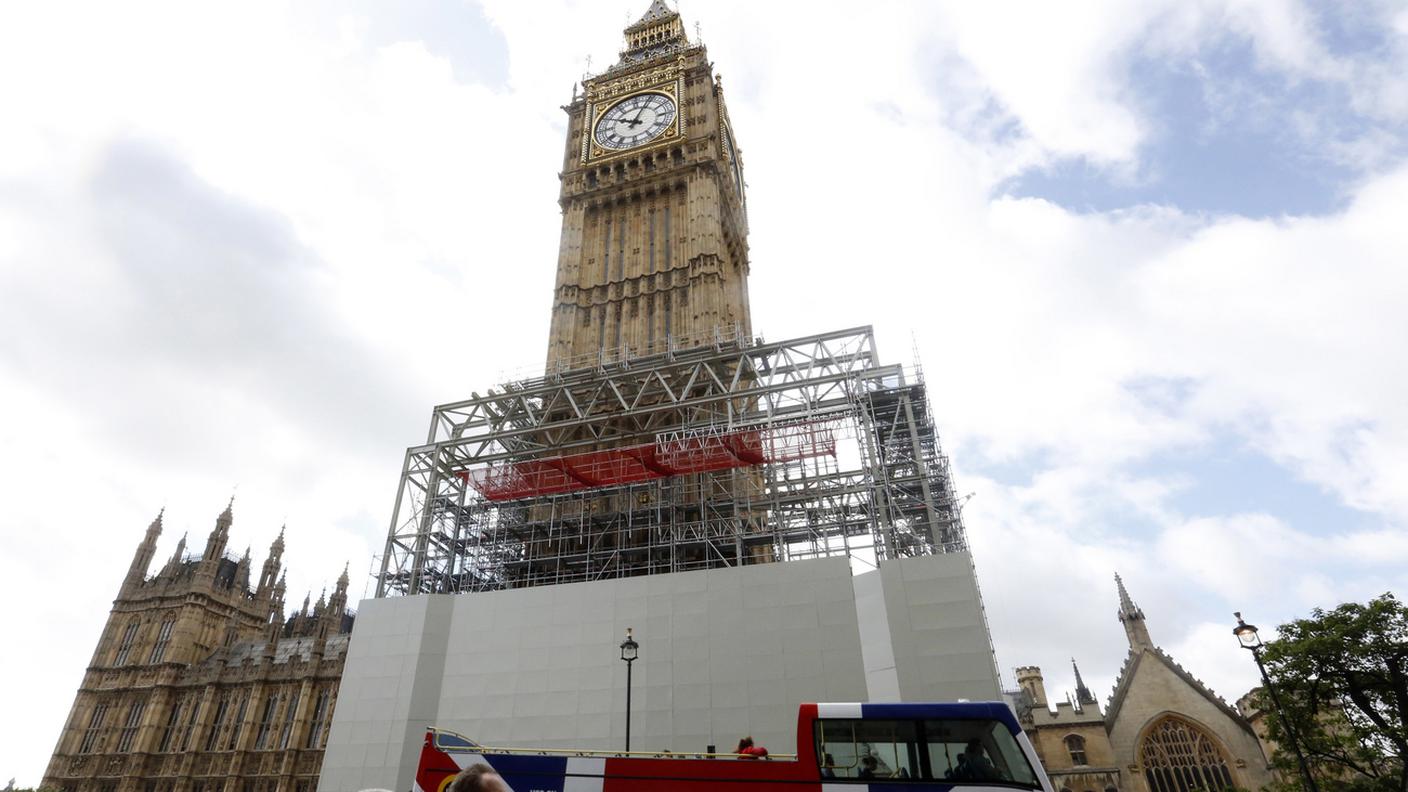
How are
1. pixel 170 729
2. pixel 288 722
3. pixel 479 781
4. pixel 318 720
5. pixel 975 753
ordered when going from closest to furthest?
pixel 479 781 < pixel 975 753 < pixel 318 720 < pixel 288 722 < pixel 170 729

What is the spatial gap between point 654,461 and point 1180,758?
32479 mm

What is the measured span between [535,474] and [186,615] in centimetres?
4527

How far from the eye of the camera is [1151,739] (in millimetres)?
36656

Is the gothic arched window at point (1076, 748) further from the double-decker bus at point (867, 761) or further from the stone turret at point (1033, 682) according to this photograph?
the double-decker bus at point (867, 761)

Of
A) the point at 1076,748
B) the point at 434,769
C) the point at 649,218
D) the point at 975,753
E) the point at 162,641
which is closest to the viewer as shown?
the point at 975,753

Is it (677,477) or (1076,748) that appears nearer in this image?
(677,477)

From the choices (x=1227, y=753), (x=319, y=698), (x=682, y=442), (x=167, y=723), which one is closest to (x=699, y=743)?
(x=682, y=442)

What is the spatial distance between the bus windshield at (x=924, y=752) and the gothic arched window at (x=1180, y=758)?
36.1 metres

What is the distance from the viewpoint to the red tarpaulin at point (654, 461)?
23.8 meters

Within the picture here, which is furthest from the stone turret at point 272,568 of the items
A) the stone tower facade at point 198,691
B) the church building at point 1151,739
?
the church building at point 1151,739

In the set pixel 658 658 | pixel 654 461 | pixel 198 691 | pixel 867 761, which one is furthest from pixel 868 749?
pixel 198 691

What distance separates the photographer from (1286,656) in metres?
22.7

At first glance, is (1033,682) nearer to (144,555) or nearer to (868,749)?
(868,749)

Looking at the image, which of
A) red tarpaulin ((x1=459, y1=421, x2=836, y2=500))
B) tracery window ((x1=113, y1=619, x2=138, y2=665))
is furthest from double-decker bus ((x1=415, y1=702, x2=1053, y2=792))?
tracery window ((x1=113, y1=619, x2=138, y2=665))
